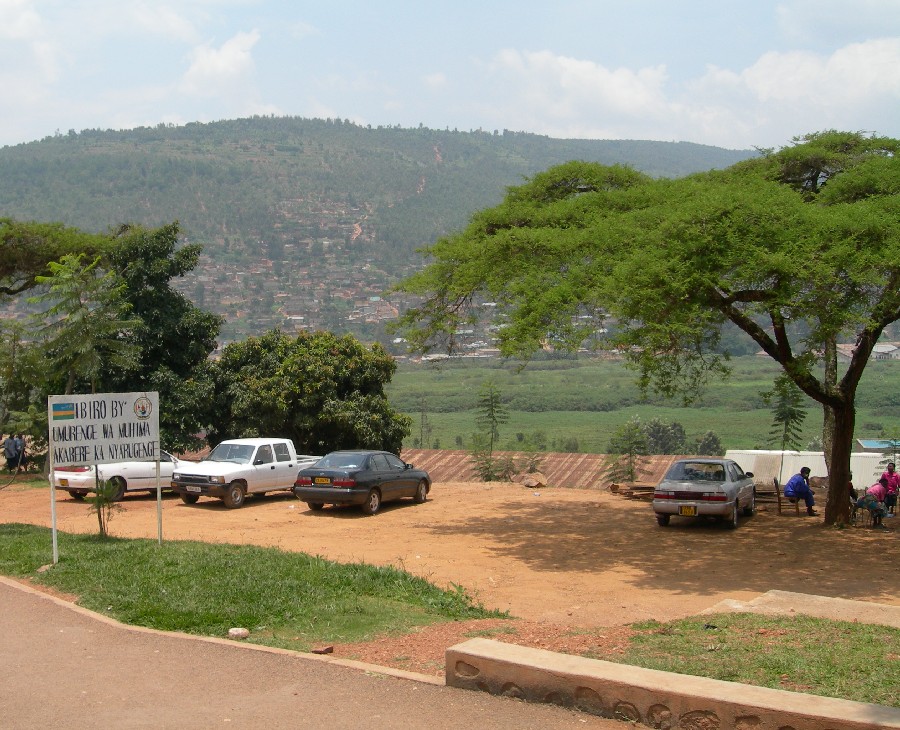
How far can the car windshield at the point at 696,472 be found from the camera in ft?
64.4

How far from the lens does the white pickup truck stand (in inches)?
880

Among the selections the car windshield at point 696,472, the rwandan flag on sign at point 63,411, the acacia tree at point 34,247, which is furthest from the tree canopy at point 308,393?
the rwandan flag on sign at point 63,411

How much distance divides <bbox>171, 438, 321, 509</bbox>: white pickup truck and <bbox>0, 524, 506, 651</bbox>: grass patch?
337 inches

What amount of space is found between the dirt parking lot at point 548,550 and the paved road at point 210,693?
0.90 metres

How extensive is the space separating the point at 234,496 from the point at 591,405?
2826 inches

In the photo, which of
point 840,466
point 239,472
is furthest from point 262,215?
point 840,466

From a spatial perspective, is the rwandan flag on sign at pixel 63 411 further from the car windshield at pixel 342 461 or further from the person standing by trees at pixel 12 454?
the person standing by trees at pixel 12 454

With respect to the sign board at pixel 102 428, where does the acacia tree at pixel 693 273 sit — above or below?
above

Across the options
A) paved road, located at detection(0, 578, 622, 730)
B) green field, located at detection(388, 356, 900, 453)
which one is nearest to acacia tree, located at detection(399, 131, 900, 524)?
paved road, located at detection(0, 578, 622, 730)

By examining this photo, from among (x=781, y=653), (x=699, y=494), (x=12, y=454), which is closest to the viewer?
(x=781, y=653)

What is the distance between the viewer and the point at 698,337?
1677 cm

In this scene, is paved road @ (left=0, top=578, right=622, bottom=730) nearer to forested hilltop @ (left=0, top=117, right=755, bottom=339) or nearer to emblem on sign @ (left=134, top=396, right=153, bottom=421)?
emblem on sign @ (left=134, top=396, right=153, bottom=421)

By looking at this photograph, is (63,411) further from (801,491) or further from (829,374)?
(829,374)

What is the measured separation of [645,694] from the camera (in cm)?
601
